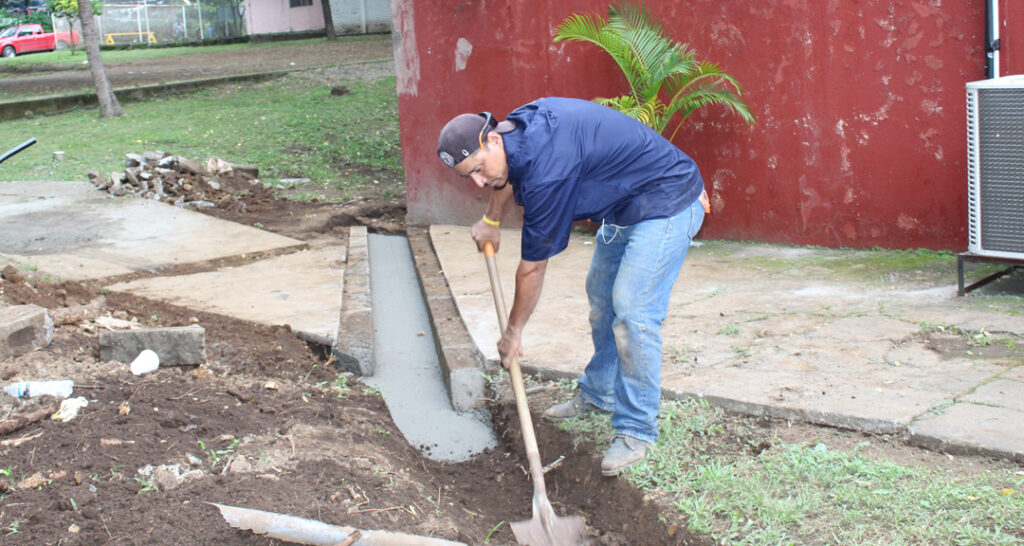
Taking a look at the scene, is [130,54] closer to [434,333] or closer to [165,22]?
[165,22]

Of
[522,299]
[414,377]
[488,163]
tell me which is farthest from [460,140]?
[414,377]

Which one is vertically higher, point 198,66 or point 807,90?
point 198,66

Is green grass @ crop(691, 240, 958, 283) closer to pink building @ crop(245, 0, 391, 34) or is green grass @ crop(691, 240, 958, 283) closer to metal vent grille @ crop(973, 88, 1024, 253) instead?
metal vent grille @ crop(973, 88, 1024, 253)

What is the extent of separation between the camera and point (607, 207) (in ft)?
11.8

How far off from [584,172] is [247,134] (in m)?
11.1

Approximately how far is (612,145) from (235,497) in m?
1.89

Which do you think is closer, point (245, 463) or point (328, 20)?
point (245, 463)

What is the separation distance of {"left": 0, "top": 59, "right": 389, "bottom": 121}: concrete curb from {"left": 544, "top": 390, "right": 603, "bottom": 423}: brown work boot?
1561cm

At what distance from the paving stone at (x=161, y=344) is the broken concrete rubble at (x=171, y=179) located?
542cm

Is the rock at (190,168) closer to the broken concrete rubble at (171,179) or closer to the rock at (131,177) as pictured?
the broken concrete rubble at (171,179)

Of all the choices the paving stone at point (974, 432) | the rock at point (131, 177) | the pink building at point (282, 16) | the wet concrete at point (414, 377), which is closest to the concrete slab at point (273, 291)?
the wet concrete at point (414, 377)

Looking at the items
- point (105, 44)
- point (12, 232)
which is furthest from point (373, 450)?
point (105, 44)

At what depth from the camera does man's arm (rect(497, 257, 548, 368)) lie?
3420mm

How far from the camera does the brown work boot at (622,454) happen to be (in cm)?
371
